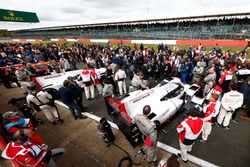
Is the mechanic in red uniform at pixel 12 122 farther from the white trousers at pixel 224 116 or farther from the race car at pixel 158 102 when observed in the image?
the white trousers at pixel 224 116

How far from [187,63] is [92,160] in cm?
699

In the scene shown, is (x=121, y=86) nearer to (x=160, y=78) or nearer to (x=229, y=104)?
(x=160, y=78)

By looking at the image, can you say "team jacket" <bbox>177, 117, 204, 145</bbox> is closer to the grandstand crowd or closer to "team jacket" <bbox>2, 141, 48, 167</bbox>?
the grandstand crowd

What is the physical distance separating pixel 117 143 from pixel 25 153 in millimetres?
2309

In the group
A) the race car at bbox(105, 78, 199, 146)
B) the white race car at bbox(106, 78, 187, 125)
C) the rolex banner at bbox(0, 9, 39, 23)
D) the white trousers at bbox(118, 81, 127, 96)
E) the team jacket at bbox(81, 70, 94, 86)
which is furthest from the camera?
the rolex banner at bbox(0, 9, 39, 23)

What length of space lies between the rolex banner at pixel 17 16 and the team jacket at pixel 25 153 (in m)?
26.5

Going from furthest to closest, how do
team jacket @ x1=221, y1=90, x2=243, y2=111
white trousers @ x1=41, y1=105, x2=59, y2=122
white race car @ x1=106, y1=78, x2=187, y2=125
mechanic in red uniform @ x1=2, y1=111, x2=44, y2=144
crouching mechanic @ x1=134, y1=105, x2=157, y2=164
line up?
1. white trousers @ x1=41, y1=105, x2=59, y2=122
2. white race car @ x1=106, y1=78, x2=187, y2=125
3. team jacket @ x1=221, y1=90, x2=243, y2=111
4. mechanic in red uniform @ x1=2, y1=111, x2=44, y2=144
5. crouching mechanic @ x1=134, y1=105, x2=157, y2=164

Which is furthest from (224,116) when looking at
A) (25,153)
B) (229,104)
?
(25,153)

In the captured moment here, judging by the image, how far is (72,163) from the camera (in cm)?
328

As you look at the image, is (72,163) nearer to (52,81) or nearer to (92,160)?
(92,160)

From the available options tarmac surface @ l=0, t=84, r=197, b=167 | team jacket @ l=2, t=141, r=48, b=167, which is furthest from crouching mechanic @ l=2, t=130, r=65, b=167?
tarmac surface @ l=0, t=84, r=197, b=167

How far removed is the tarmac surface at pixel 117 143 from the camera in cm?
321

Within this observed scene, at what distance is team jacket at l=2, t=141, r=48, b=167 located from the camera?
2090mm

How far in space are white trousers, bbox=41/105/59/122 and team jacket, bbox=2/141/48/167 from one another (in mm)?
2493
